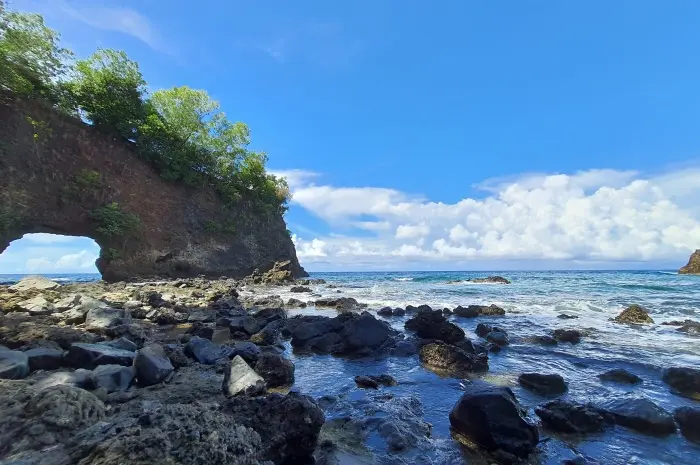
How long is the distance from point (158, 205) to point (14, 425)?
36064mm

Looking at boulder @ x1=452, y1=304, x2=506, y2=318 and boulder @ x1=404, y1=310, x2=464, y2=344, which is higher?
boulder @ x1=404, y1=310, x2=464, y2=344

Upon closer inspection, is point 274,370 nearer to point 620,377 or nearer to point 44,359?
point 44,359

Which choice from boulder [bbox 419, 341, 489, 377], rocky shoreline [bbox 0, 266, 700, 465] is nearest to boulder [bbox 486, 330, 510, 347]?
rocky shoreline [bbox 0, 266, 700, 465]

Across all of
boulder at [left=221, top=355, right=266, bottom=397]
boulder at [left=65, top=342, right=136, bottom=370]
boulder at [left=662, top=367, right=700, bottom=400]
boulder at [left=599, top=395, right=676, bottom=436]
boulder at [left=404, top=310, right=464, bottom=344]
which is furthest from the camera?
boulder at [left=404, top=310, right=464, bottom=344]

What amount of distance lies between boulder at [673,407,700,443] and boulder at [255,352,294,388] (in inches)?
218

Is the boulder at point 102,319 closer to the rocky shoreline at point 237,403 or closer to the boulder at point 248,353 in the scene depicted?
the rocky shoreline at point 237,403

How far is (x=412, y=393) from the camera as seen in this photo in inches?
214

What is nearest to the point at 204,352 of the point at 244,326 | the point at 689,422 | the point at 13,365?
the point at 13,365

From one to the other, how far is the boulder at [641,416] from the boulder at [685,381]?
1.79 meters

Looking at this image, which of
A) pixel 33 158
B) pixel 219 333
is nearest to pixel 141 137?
pixel 33 158

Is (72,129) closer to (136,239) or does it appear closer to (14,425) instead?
(136,239)

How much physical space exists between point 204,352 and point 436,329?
19.9 ft

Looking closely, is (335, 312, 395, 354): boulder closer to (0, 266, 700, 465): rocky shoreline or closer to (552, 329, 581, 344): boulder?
(0, 266, 700, 465): rocky shoreline

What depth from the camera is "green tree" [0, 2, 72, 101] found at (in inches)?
928
